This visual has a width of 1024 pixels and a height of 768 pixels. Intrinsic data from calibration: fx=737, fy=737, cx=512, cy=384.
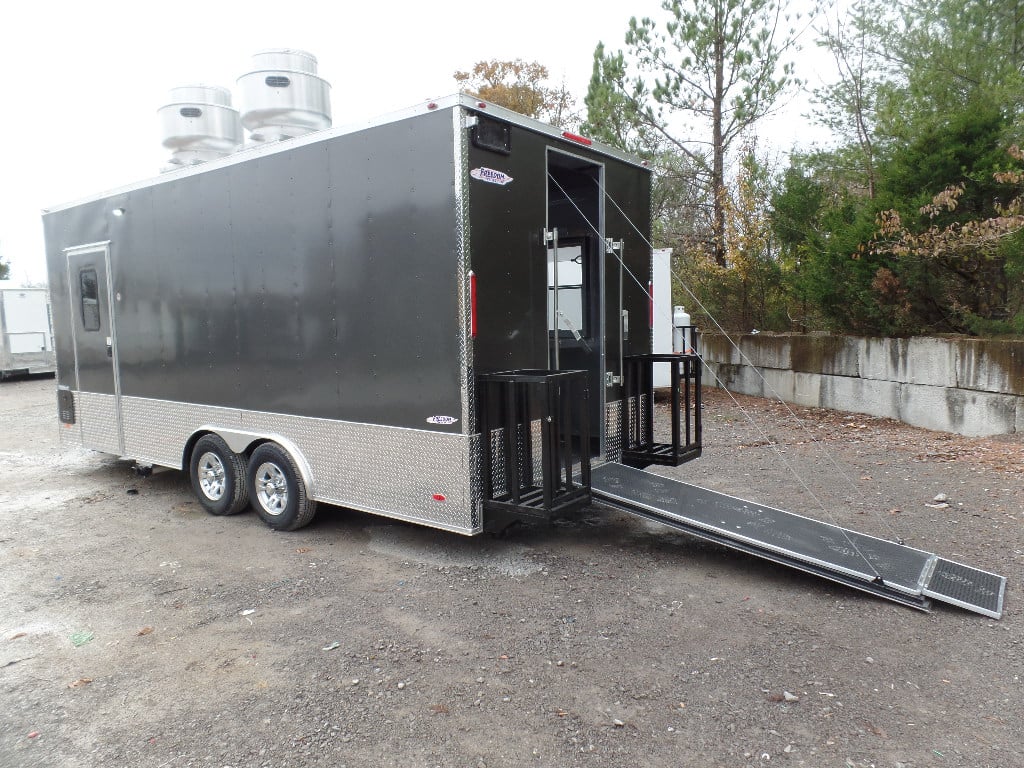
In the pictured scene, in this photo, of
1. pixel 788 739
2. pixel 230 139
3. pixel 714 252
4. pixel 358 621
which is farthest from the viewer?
pixel 714 252

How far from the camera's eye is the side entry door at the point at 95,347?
6.75 meters

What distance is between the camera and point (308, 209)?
498 centimetres

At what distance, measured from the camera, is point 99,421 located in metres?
7.02

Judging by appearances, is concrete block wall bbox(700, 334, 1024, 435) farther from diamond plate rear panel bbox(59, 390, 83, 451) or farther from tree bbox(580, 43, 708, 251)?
diamond plate rear panel bbox(59, 390, 83, 451)

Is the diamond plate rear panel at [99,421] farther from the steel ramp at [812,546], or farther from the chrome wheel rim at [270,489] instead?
the steel ramp at [812,546]

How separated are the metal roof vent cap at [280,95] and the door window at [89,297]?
6.98 ft

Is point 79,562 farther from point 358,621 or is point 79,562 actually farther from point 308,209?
point 308,209

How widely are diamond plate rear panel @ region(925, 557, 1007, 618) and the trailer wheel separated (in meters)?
3.93

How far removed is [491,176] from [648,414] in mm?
2287

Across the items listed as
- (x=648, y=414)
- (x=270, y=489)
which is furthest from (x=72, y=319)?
(x=648, y=414)

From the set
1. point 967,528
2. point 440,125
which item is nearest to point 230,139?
point 440,125

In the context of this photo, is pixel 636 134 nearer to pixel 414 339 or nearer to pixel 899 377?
pixel 899 377

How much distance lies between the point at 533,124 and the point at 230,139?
364 centimetres

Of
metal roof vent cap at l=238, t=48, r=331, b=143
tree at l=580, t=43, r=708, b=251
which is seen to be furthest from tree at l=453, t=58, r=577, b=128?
metal roof vent cap at l=238, t=48, r=331, b=143
